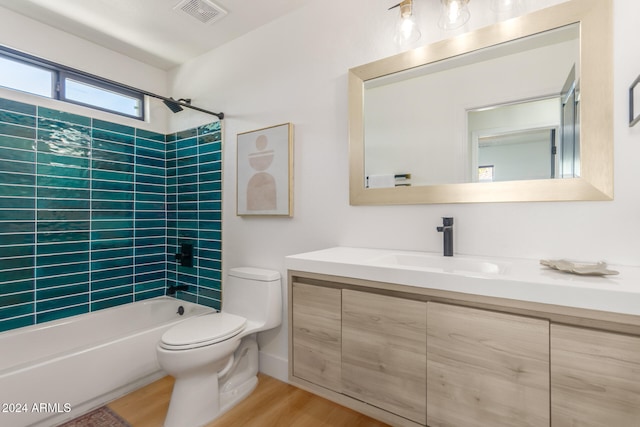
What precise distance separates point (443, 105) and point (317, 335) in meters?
1.31

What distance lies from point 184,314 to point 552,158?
2741 millimetres

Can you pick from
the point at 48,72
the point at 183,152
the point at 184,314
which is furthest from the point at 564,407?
the point at 48,72

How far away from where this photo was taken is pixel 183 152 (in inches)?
106

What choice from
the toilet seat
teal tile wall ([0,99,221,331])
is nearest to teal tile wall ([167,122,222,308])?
teal tile wall ([0,99,221,331])

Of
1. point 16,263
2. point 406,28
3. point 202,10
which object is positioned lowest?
point 16,263

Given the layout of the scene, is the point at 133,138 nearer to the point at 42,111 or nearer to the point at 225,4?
the point at 42,111

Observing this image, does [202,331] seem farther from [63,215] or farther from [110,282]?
[63,215]

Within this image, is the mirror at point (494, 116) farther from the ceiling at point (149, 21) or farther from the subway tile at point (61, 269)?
the subway tile at point (61, 269)

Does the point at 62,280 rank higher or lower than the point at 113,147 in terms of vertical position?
lower

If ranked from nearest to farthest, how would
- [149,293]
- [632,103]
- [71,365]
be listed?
1. [632,103]
2. [71,365]
3. [149,293]

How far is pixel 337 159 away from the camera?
1811 millimetres

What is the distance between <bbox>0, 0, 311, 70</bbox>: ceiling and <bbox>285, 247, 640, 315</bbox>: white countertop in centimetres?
176

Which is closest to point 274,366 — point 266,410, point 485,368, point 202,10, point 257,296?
point 266,410

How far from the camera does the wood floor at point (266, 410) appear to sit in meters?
1.54
